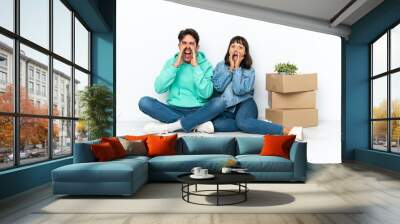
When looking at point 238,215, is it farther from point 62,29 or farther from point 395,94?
point 395,94

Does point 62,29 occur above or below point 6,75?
above

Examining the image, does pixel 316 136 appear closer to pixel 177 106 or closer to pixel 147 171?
pixel 177 106

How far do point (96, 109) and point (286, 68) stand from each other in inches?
158

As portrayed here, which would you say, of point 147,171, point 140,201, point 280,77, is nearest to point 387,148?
point 280,77

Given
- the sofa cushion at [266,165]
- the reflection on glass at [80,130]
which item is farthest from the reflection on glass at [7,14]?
the sofa cushion at [266,165]

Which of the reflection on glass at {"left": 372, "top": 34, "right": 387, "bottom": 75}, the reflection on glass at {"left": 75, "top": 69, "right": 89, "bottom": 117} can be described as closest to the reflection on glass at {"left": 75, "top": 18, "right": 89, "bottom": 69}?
the reflection on glass at {"left": 75, "top": 69, "right": 89, "bottom": 117}

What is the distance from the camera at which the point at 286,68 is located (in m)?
8.87

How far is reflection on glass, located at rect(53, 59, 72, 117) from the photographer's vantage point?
6820 mm

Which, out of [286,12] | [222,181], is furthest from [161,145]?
[286,12]

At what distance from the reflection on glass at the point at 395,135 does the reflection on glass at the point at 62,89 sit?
6257mm

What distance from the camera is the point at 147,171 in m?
6.08

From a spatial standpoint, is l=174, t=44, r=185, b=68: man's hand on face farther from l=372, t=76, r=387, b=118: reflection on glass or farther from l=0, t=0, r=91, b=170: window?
l=372, t=76, r=387, b=118: reflection on glass

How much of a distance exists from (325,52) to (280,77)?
133 cm

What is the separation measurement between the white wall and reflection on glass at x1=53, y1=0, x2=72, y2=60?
1636 mm
